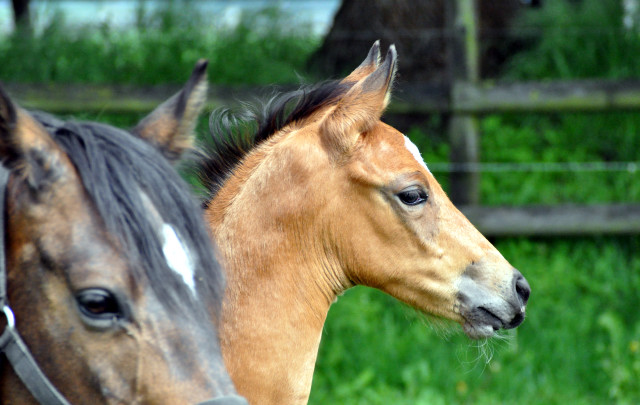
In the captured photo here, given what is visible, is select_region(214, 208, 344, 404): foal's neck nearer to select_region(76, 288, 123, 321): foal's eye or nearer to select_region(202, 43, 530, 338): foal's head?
select_region(202, 43, 530, 338): foal's head

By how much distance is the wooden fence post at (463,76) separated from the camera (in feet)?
17.7

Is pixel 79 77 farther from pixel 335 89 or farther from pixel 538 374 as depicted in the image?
pixel 538 374

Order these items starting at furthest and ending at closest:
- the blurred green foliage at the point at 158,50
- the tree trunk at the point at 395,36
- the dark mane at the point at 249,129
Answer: the tree trunk at the point at 395,36
the blurred green foliage at the point at 158,50
the dark mane at the point at 249,129

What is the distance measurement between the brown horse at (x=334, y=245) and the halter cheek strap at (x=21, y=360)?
110 centimetres

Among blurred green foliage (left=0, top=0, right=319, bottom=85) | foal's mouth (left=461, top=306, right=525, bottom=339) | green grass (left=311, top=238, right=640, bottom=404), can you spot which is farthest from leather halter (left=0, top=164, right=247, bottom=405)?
blurred green foliage (left=0, top=0, right=319, bottom=85)

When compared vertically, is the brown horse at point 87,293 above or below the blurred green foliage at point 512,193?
above

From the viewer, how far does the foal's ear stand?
4.95 ft

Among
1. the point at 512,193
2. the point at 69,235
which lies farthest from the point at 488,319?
the point at 512,193

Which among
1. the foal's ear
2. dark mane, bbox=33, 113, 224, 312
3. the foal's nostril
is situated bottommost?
the foal's nostril

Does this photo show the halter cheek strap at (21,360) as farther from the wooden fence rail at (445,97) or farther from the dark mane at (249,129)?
the wooden fence rail at (445,97)

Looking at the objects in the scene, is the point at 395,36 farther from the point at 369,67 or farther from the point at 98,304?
the point at 98,304

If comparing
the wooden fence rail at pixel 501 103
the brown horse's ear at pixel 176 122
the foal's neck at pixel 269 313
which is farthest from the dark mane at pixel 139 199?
the wooden fence rail at pixel 501 103

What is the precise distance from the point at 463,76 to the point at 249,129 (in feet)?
9.08

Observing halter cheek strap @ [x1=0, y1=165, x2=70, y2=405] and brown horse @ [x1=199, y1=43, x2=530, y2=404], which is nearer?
halter cheek strap @ [x1=0, y1=165, x2=70, y2=405]
